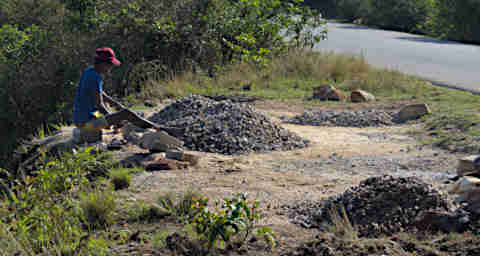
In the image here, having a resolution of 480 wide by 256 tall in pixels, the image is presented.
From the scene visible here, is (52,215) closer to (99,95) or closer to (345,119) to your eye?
(99,95)

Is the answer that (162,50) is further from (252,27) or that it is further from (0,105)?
(0,105)

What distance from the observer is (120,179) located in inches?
215

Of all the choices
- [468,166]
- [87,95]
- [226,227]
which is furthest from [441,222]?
[87,95]

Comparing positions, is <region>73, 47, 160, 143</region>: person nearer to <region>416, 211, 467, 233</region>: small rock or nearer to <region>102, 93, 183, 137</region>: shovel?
<region>102, 93, 183, 137</region>: shovel

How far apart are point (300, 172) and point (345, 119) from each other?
3402 millimetres

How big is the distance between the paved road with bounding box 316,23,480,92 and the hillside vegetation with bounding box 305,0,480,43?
4.31 feet

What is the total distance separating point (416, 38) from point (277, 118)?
15.3 m

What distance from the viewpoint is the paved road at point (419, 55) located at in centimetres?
1373

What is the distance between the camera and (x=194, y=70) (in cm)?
1323

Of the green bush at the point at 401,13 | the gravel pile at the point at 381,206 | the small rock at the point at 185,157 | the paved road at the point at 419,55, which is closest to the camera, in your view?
the gravel pile at the point at 381,206

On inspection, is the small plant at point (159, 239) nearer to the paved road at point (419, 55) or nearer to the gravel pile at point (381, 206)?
the gravel pile at point (381, 206)

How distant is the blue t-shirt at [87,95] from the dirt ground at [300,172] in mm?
1447

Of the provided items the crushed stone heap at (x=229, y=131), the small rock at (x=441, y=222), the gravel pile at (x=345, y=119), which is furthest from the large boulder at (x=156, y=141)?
the small rock at (x=441, y=222)

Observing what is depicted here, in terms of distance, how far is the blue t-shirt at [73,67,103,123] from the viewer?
6.82 metres
